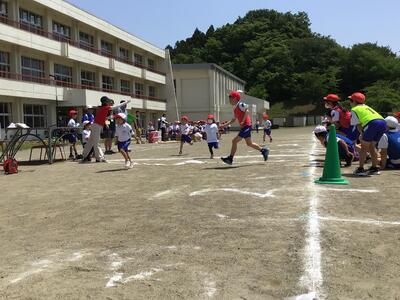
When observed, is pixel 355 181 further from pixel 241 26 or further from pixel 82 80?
pixel 241 26

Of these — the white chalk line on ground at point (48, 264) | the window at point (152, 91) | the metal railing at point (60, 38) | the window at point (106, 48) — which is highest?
the window at point (106, 48)

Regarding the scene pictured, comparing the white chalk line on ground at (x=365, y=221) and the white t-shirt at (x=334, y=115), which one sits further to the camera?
the white t-shirt at (x=334, y=115)

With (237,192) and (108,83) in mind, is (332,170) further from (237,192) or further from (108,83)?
(108,83)

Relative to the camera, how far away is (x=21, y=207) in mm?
7602

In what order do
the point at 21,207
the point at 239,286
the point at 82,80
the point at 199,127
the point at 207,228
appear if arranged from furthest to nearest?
the point at 82,80 < the point at 199,127 < the point at 21,207 < the point at 207,228 < the point at 239,286

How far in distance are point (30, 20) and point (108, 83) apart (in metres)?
14.6

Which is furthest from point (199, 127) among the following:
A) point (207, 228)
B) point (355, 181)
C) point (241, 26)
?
point (241, 26)

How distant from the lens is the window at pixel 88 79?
47.5m

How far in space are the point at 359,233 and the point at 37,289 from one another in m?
3.28

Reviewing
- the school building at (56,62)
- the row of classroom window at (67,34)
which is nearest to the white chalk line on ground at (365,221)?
the school building at (56,62)

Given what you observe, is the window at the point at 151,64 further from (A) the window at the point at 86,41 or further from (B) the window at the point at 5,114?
(B) the window at the point at 5,114

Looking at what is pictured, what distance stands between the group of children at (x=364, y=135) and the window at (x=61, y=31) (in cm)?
3479

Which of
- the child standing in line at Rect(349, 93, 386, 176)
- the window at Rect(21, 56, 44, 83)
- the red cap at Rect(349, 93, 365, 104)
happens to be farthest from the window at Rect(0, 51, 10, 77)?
the child standing in line at Rect(349, 93, 386, 176)

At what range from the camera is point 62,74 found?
143 ft
